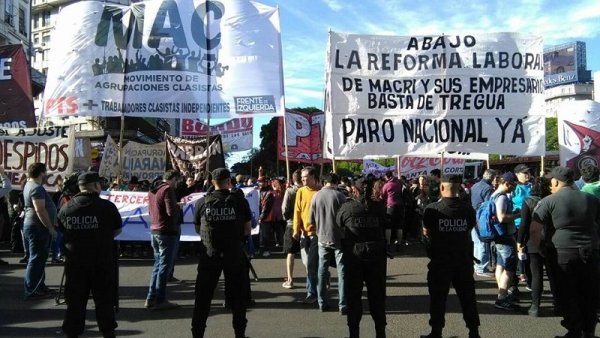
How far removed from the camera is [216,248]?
5297mm

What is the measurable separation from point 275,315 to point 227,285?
1467 millimetres

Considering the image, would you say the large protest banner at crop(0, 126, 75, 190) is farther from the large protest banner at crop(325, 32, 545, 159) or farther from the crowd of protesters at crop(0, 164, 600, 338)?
the large protest banner at crop(325, 32, 545, 159)

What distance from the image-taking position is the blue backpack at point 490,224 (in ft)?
22.7

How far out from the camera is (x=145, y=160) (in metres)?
14.7

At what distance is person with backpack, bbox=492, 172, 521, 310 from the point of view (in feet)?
22.3

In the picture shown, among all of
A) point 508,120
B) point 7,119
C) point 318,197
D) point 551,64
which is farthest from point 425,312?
point 551,64

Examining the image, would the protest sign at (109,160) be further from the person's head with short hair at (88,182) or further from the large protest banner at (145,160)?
the person's head with short hair at (88,182)

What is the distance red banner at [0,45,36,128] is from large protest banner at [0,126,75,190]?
1171 mm

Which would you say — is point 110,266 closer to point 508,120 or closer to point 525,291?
point 525,291

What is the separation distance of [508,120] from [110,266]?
24.2ft

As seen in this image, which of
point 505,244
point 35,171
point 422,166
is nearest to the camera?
point 505,244

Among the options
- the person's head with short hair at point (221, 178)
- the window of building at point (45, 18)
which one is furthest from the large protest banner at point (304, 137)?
the window of building at point (45, 18)

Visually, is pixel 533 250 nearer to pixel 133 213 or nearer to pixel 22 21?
pixel 133 213

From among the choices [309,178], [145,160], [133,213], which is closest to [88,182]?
[309,178]
